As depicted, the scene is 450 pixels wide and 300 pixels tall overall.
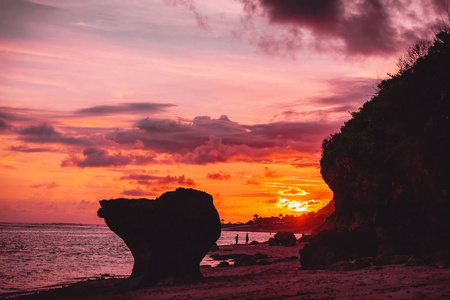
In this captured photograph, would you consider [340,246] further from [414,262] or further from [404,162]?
[414,262]

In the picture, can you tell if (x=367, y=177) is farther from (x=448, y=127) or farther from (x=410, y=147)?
(x=448, y=127)

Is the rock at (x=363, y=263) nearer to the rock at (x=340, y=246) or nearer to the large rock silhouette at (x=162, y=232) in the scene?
the rock at (x=340, y=246)

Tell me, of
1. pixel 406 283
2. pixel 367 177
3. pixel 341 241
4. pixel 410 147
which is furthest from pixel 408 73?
pixel 406 283

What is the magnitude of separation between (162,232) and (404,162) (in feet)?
46.8

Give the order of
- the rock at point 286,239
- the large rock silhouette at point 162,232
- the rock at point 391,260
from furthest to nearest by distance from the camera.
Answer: the rock at point 286,239 → the large rock silhouette at point 162,232 → the rock at point 391,260

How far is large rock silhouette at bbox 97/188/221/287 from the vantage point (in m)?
22.9

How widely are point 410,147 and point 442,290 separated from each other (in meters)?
11.0

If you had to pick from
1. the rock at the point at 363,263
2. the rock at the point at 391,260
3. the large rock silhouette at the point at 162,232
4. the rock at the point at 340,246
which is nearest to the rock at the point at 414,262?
the rock at the point at 391,260

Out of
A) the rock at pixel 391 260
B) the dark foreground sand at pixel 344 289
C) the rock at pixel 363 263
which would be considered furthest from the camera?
the rock at pixel 363 263

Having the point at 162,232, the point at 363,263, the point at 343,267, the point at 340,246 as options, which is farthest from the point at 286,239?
the point at 343,267

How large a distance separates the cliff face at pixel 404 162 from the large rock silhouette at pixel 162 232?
9365mm

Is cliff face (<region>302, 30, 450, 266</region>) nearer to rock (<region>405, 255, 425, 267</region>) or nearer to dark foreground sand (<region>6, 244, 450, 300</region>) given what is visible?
rock (<region>405, 255, 425, 267</region>)

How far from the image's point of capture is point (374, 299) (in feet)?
37.4

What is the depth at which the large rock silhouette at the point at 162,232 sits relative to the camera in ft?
75.2
